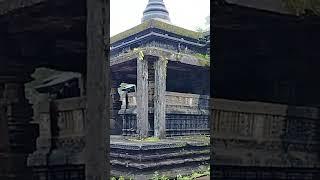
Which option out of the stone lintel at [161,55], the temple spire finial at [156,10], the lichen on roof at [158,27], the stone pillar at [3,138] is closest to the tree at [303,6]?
the stone pillar at [3,138]

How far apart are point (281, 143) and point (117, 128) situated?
7.77 m

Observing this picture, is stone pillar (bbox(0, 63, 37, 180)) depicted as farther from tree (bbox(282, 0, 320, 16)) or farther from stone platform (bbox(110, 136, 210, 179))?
stone platform (bbox(110, 136, 210, 179))

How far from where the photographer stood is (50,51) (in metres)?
2.83

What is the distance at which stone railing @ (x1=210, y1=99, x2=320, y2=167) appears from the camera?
2.36 metres

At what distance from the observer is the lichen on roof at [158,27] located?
9.59m

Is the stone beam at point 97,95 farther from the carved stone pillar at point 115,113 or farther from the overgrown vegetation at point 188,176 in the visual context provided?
the carved stone pillar at point 115,113

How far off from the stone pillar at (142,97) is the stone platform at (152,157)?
13.3 inches

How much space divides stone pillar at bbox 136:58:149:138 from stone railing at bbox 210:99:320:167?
5631 mm

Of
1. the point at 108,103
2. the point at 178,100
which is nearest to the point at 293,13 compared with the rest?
the point at 108,103

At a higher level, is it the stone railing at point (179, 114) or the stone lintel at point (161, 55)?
the stone lintel at point (161, 55)

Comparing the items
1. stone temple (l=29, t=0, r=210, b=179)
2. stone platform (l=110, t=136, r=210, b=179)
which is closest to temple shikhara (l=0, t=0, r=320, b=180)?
stone temple (l=29, t=0, r=210, b=179)

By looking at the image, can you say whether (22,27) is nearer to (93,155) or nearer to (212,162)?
(93,155)

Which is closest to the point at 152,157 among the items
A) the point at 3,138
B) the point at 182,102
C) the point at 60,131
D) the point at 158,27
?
the point at 182,102

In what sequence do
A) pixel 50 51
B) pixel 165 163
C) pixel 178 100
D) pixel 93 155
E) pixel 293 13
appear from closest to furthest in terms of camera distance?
pixel 293 13
pixel 93 155
pixel 50 51
pixel 165 163
pixel 178 100
